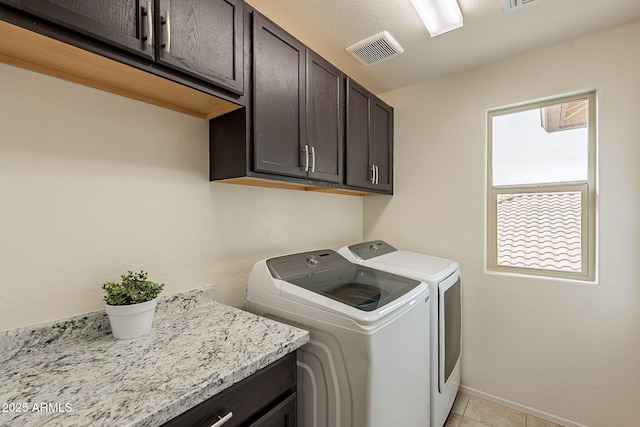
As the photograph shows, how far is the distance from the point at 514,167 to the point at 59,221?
2679 mm

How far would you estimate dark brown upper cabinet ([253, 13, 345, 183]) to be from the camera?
1.29 meters

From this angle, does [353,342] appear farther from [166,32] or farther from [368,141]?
[368,141]

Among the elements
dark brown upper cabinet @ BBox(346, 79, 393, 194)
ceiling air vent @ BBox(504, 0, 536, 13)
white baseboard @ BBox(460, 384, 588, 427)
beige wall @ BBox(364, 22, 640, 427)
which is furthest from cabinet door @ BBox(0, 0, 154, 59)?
white baseboard @ BBox(460, 384, 588, 427)

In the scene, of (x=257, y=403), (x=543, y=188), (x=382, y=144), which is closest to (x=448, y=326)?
(x=543, y=188)

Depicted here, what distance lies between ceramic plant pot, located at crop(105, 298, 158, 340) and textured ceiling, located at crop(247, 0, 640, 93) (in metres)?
1.57

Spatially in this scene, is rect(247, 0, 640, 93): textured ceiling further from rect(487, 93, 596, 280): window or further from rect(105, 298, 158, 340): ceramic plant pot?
rect(105, 298, 158, 340): ceramic plant pot

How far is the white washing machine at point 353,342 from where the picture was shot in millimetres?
1091

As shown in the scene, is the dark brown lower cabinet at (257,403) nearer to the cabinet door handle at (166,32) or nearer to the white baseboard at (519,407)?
the cabinet door handle at (166,32)

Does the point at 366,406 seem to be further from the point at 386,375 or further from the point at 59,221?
the point at 59,221

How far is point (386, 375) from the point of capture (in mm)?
1147

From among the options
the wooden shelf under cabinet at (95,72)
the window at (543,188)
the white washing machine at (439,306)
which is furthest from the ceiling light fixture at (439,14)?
the white washing machine at (439,306)

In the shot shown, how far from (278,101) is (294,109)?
113mm

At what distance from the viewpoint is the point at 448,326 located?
69.2 inches

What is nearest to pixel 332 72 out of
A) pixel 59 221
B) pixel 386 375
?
pixel 59 221
